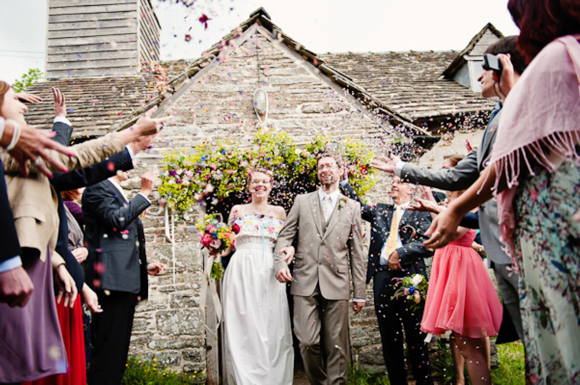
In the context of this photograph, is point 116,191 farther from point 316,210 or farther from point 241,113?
point 241,113

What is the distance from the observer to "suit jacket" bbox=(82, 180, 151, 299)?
357cm

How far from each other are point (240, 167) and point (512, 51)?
439 centimetres

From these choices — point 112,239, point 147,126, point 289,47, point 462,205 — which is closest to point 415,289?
point 462,205

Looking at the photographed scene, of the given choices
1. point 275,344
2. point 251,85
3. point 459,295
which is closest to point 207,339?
point 275,344

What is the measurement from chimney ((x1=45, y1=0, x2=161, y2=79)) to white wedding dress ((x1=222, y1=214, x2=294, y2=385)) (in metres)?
9.29

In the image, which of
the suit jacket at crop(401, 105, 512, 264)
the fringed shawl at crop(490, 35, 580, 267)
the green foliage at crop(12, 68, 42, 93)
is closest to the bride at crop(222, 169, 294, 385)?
the suit jacket at crop(401, 105, 512, 264)

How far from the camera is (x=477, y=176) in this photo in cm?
275

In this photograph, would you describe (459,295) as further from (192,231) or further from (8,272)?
(192,231)

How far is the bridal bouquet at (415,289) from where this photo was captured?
14.4ft

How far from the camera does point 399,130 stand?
6.87 meters

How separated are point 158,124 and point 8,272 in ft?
3.60

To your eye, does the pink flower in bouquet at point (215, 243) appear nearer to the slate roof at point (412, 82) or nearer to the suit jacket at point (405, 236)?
the suit jacket at point (405, 236)

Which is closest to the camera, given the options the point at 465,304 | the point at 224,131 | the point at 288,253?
the point at 465,304

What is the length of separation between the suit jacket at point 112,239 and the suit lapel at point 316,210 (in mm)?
1834
